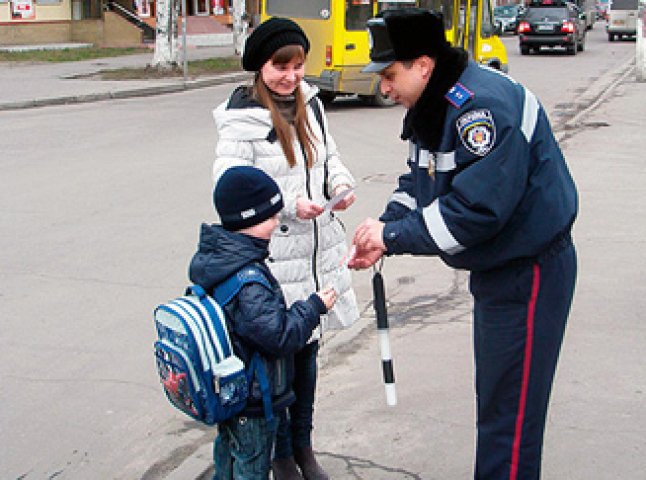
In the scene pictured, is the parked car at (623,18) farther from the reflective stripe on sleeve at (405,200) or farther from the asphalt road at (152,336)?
the reflective stripe on sleeve at (405,200)

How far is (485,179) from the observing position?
8.69ft

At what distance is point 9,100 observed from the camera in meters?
17.4

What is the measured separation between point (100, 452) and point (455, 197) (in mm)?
2368

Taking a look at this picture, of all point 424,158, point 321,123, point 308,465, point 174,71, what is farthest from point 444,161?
point 174,71

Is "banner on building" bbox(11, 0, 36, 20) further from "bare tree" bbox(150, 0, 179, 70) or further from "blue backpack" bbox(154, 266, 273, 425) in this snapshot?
"blue backpack" bbox(154, 266, 273, 425)

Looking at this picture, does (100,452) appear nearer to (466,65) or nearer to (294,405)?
(294,405)

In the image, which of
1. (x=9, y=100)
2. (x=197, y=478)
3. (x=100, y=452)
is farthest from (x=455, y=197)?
(x=9, y=100)

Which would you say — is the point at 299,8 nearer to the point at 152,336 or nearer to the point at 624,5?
the point at 152,336

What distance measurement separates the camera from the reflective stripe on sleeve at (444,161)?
2.76 metres

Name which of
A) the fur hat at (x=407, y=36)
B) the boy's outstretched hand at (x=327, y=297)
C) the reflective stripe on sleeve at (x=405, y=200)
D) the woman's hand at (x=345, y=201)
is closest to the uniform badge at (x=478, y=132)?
the fur hat at (x=407, y=36)

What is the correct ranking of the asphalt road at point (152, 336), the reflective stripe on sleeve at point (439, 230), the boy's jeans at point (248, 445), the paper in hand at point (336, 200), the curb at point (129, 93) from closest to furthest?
the reflective stripe on sleeve at point (439, 230) < the boy's jeans at point (248, 445) < the paper in hand at point (336, 200) < the asphalt road at point (152, 336) < the curb at point (129, 93)

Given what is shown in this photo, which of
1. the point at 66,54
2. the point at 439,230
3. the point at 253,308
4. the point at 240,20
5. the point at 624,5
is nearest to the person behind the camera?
the point at 439,230

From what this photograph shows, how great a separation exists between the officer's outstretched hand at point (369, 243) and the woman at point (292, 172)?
0.46 m

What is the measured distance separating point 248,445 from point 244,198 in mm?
842
